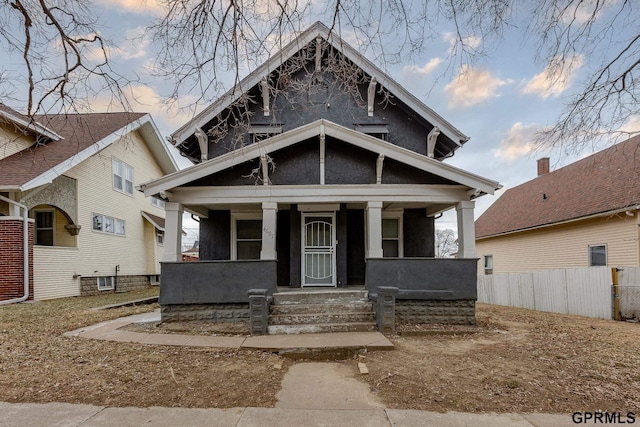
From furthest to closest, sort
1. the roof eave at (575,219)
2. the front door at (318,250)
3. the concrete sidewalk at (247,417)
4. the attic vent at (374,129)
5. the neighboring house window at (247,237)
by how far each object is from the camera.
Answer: the roof eave at (575,219), the attic vent at (374,129), the neighboring house window at (247,237), the front door at (318,250), the concrete sidewalk at (247,417)

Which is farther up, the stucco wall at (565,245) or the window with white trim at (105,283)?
the stucco wall at (565,245)

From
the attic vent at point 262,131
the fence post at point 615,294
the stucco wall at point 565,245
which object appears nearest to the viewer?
the fence post at point 615,294

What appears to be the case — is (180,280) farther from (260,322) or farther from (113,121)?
(113,121)

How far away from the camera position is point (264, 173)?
7.89 m

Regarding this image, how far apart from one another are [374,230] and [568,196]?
466 inches

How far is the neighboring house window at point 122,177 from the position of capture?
1630 centimetres

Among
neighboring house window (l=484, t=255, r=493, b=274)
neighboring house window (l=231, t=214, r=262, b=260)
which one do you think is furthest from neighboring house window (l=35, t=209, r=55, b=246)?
neighboring house window (l=484, t=255, r=493, b=274)

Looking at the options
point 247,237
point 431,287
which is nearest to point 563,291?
point 431,287

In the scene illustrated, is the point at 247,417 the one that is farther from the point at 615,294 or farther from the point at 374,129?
the point at 615,294

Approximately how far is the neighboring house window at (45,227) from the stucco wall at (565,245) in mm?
19249

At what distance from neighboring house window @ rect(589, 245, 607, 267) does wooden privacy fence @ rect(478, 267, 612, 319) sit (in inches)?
86.1

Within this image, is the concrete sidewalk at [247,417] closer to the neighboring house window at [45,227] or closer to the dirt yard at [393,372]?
the dirt yard at [393,372]

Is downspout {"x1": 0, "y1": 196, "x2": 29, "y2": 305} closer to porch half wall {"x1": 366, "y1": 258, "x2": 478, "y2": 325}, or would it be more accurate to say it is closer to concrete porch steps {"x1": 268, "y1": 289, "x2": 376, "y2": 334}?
concrete porch steps {"x1": 268, "y1": 289, "x2": 376, "y2": 334}

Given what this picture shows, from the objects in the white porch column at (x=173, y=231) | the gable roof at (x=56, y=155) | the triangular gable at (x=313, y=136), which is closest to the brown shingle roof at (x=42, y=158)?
the gable roof at (x=56, y=155)
